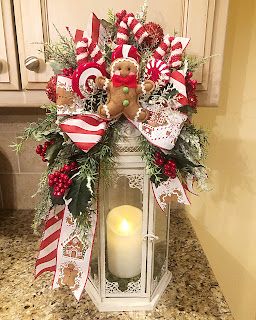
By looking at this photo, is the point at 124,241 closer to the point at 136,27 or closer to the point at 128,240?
the point at 128,240

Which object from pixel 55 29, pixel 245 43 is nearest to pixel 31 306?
pixel 55 29

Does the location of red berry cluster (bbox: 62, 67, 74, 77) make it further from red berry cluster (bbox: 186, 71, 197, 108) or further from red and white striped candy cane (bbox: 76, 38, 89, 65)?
red berry cluster (bbox: 186, 71, 197, 108)

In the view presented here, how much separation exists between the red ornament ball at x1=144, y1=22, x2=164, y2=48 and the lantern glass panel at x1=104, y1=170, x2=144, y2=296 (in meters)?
0.25

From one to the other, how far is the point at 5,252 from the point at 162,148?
0.62 m

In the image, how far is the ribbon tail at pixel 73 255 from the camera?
2.05ft

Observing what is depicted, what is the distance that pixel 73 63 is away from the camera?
61 centimetres

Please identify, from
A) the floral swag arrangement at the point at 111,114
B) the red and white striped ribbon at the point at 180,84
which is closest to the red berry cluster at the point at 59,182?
the floral swag arrangement at the point at 111,114

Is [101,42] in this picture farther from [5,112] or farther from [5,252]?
[5,252]

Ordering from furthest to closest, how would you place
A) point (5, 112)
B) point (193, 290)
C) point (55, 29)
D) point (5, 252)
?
point (5, 112) → point (5, 252) → point (193, 290) → point (55, 29)

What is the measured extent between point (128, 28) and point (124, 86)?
0.13m

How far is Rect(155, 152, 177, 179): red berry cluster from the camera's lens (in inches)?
22.4

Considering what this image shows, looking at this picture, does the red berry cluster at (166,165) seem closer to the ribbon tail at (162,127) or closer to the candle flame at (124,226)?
the ribbon tail at (162,127)

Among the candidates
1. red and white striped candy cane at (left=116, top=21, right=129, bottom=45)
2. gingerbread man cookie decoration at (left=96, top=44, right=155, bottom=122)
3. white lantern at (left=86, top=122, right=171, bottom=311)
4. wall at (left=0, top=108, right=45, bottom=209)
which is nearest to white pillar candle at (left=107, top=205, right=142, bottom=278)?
white lantern at (left=86, top=122, right=171, bottom=311)

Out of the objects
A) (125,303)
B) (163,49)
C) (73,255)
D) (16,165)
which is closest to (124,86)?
(163,49)
